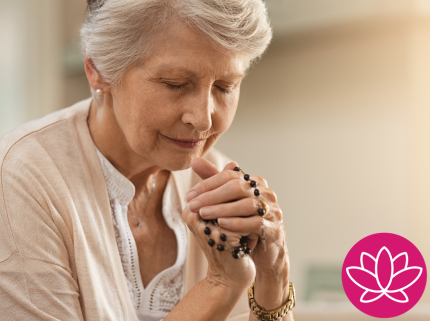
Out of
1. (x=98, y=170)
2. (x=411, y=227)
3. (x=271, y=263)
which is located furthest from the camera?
(x=411, y=227)

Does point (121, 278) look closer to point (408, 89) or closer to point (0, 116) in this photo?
point (408, 89)

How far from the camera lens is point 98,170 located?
1.27 m

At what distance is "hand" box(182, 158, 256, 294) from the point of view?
101cm

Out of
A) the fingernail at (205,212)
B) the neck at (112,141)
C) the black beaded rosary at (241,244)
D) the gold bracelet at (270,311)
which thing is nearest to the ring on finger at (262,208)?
the black beaded rosary at (241,244)

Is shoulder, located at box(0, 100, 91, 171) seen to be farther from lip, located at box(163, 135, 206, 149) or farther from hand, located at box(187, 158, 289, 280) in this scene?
hand, located at box(187, 158, 289, 280)

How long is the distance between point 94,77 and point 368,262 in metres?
1.11

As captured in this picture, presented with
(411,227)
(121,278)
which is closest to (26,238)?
(121,278)

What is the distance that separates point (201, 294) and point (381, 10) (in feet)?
8.44


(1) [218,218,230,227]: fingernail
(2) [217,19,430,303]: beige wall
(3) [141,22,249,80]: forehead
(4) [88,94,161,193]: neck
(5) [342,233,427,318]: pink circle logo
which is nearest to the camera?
(1) [218,218,230,227]: fingernail

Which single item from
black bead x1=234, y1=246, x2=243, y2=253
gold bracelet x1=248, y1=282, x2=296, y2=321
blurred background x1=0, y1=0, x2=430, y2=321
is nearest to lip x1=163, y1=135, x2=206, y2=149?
black bead x1=234, y1=246, x2=243, y2=253

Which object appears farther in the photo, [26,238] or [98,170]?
[98,170]

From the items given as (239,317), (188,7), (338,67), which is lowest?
(239,317)

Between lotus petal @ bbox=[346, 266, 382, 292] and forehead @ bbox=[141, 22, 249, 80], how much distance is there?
945 millimetres

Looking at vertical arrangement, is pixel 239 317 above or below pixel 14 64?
below
